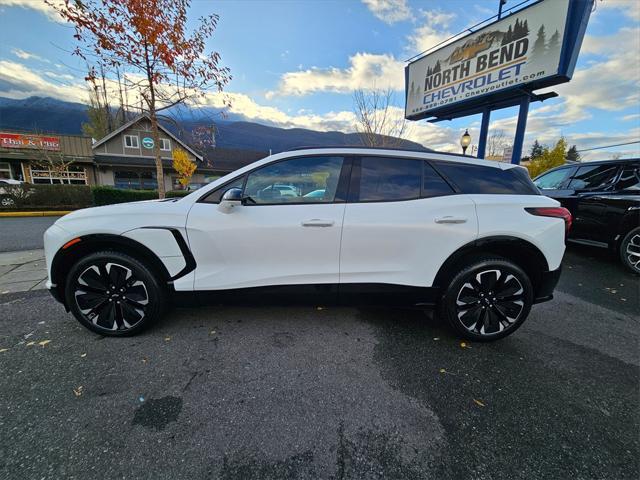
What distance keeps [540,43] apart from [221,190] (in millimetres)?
10008

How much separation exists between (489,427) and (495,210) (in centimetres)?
173

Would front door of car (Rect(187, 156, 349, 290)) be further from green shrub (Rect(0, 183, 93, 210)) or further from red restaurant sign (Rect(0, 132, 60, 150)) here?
red restaurant sign (Rect(0, 132, 60, 150))

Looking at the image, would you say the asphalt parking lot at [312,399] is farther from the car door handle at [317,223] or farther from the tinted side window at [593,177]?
the tinted side window at [593,177]

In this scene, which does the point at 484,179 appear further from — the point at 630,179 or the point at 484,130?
the point at 484,130

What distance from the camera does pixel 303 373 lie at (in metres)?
2.21

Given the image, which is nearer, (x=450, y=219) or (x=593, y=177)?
(x=450, y=219)

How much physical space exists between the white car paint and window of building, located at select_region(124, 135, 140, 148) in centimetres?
2657

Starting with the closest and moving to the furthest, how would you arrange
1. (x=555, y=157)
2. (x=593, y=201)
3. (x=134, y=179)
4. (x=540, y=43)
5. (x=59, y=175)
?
(x=593, y=201), (x=540, y=43), (x=59, y=175), (x=134, y=179), (x=555, y=157)

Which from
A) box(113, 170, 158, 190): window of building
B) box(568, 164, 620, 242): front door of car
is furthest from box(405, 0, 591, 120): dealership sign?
box(113, 170, 158, 190): window of building

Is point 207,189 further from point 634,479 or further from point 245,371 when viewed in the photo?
point 634,479

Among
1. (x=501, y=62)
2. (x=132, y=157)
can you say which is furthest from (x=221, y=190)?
(x=132, y=157)

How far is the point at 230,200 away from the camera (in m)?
2.33

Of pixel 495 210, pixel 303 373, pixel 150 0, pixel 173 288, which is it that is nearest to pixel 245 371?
pixel 303 373

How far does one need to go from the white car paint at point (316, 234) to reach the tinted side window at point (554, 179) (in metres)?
5.10
